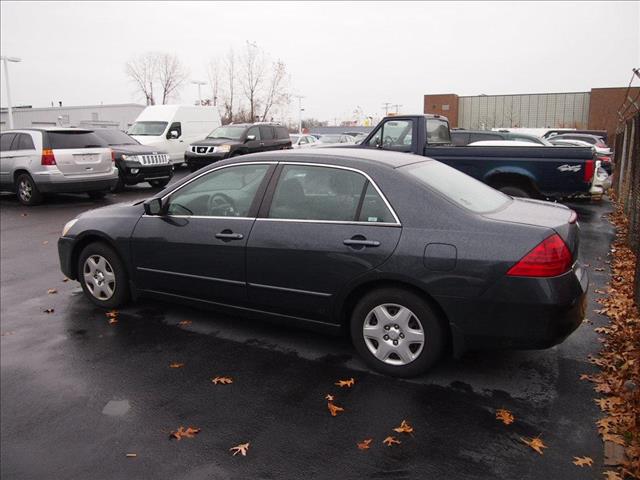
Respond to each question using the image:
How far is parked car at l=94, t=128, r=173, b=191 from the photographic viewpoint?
49.2 ft

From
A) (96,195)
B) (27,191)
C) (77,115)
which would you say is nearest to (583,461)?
(27,191)

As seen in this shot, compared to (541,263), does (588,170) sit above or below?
above

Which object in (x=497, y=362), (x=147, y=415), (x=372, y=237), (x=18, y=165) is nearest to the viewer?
(x=147, y=415)

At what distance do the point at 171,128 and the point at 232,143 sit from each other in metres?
3.13

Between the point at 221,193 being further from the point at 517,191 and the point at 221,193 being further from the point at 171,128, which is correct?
the point at 171,128

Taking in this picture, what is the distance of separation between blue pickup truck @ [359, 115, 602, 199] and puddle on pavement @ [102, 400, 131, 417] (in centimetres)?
743

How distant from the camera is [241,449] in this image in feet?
10.5

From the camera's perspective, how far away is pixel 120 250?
5.31 metres

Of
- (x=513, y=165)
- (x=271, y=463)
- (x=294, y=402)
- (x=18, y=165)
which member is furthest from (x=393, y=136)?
(x=18, y=165)

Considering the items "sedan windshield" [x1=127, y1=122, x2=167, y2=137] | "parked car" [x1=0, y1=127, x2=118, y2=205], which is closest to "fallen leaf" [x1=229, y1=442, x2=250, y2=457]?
"parked car" [x1=0, y1=127, x2=118, y2=205]

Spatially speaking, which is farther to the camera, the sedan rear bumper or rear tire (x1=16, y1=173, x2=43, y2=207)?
rear tire (x1=16, y1=173, x2=43, y2=207)

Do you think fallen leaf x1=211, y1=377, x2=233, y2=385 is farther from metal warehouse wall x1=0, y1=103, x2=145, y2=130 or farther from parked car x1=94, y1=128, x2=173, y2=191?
metal warehouse wall x1=0, y1=103, x2=145, y2=130

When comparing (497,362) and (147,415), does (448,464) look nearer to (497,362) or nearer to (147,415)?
(497,362)

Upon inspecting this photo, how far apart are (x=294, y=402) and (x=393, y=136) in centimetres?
739
